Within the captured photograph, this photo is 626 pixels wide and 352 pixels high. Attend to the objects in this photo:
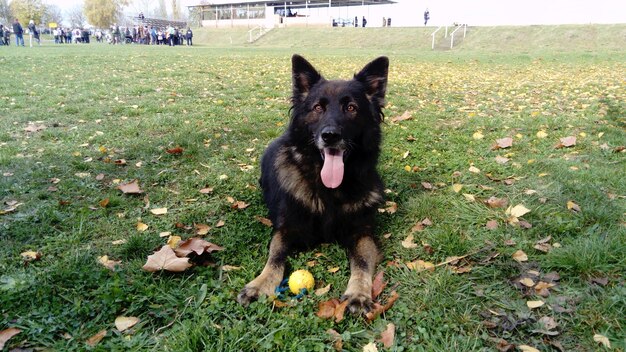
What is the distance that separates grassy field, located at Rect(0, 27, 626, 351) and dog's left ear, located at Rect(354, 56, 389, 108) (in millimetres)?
Answer: 1205

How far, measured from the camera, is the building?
6706 centimetres

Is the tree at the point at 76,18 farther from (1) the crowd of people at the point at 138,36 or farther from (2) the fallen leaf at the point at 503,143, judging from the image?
(2) the fallen leaf at the point at 503,143

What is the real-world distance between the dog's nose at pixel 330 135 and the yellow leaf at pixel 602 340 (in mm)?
2134

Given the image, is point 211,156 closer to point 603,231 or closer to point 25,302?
point 25,302

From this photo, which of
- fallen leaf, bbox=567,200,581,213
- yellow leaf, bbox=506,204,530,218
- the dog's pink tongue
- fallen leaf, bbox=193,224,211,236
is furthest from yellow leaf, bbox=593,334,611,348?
fallen leaf, bbox=193,224,211,236

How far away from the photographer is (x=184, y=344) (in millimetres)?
2314

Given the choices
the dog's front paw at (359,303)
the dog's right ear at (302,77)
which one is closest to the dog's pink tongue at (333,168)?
the dog's right ear at (302,77)

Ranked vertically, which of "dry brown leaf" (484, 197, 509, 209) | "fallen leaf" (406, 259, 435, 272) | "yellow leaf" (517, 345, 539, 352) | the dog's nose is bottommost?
"yellow leaf" (517, 345, 539, 352)

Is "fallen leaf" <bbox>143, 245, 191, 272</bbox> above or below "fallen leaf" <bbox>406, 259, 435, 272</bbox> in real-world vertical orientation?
above

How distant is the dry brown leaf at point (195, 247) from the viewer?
10.6 ft

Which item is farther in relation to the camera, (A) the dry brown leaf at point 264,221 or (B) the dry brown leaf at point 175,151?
(B) the dry brown leaf at point 175,151

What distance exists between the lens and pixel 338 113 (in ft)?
11.4

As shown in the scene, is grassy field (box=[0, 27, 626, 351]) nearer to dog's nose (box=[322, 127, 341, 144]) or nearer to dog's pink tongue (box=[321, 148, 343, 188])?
dog's pink tongue (box=[321, 148, 343, 188])

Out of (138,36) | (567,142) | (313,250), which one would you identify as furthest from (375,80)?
(138,36)
